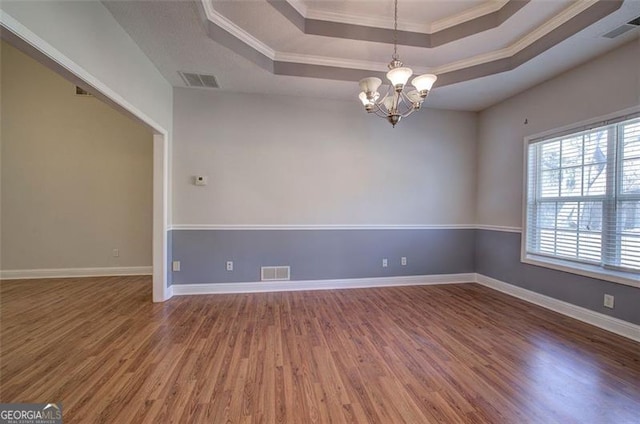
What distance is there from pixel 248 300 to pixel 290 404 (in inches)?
79.8

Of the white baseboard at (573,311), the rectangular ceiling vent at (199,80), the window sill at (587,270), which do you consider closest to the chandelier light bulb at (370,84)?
the rectangular ceiling vent at (199,80)

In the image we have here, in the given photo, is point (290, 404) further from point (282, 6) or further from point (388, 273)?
point (282, 6)

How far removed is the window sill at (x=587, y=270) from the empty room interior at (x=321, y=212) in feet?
0.08

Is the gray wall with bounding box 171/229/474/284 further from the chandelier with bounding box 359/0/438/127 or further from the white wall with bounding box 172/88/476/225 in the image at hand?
the chandelier with bounding box 359/0/438/127

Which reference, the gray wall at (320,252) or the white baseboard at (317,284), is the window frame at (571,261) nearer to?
the gray wall at (320,252)

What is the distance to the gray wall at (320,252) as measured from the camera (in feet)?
12.4

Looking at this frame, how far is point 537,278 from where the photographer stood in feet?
11.4

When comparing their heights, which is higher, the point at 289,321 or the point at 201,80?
the point at 201,80

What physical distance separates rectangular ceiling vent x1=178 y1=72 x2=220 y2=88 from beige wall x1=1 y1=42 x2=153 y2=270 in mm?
1456

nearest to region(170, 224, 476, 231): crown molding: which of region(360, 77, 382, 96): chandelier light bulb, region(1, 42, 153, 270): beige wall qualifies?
region(1, 42, 153, 270): beige wall

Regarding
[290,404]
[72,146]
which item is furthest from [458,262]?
[72,146]

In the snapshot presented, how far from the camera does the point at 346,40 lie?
9.66 ft
